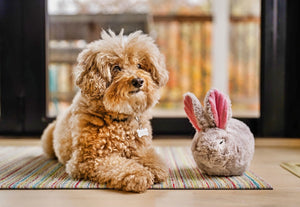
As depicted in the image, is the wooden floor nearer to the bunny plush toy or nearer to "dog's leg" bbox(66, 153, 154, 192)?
"dog's leg" bbox(66, 153, 154, 192)

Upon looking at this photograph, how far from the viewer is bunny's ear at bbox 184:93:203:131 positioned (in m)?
1.54

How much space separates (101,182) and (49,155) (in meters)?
0.69

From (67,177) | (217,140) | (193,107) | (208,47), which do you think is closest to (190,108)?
(193,107)

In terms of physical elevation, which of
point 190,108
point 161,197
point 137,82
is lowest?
point 161,197

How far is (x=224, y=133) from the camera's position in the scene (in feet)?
4.99

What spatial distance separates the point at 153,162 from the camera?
148cm

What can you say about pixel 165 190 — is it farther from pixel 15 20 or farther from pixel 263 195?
pixel 15 20

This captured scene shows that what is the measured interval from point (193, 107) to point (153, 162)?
29 cm

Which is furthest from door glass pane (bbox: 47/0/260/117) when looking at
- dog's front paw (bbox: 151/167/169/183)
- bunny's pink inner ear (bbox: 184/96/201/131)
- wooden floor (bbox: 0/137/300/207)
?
wooden floor (bbox: 0/137/300/207)

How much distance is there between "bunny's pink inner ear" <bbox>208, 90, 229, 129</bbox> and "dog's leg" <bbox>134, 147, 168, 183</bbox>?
30 centimetres

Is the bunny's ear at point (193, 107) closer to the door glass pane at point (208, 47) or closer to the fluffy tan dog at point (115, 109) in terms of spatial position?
the fluffy tan dog at point (115, 109)

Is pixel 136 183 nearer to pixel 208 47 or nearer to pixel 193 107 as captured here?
pixel 193 107

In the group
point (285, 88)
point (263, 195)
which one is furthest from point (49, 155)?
point (285, 88)

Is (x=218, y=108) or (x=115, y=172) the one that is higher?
(x=218, y=108)
